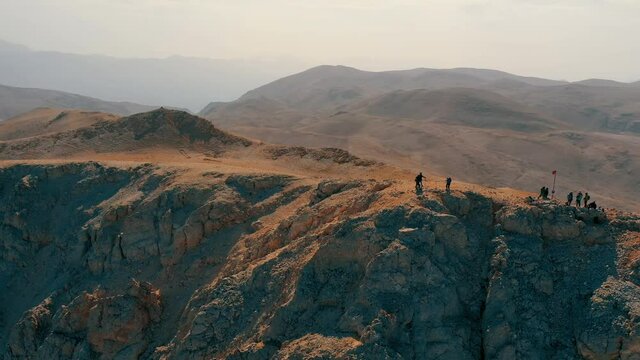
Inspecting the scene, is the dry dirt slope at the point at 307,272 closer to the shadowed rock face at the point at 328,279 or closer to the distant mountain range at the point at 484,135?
the shadowed rock face at the point at 328,279

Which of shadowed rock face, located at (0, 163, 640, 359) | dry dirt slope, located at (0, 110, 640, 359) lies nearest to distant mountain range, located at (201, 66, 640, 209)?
dry dirt slope, located at (0, 110, 640, 359)

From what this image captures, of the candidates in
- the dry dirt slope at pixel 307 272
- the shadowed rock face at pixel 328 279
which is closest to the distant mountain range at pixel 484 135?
the dry dirt slope at pixel 307 272

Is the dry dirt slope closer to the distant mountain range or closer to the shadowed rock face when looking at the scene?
the shadowed rock face

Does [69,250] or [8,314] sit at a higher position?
[69,250]

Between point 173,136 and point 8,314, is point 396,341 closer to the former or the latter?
point 8,314

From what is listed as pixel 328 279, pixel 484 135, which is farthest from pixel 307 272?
pixel 484 135

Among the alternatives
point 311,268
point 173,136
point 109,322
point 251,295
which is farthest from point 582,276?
point 173,136
